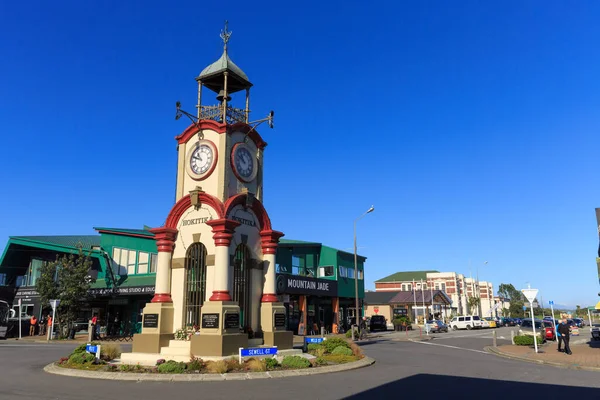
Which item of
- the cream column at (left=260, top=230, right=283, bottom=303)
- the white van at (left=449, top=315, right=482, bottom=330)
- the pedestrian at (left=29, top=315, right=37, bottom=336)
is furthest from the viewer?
the white van at (left=449, top=315, right=482, bottom=330)

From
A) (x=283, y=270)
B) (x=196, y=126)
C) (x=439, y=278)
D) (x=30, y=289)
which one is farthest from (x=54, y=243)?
(x=439, y=278)

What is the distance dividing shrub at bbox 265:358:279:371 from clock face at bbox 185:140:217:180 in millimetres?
7914

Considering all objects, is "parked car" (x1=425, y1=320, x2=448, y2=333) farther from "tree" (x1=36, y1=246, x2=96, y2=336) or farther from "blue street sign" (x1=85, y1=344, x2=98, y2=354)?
"blue street sign" (x1=85, y1=344, x2=98, y2=354)

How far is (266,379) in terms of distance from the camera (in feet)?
45.0

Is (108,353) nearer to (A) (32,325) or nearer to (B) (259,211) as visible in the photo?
(B) (259,211)

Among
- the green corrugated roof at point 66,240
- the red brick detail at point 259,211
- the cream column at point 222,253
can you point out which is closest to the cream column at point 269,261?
the red brick detail at point 259,211

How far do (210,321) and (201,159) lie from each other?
6.81 metres

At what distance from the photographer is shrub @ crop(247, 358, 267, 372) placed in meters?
14.8

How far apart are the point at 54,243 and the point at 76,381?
33.6 meters

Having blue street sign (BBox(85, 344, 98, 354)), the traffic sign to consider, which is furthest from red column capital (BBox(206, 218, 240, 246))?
the traffic sign

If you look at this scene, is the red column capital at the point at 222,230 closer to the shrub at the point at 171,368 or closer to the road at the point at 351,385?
the shrub at the point at 171,368

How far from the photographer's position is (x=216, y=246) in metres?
17.6

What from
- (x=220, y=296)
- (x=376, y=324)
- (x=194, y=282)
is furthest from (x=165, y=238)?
(x=376, y=324)

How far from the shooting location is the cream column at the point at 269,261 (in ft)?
63.9
